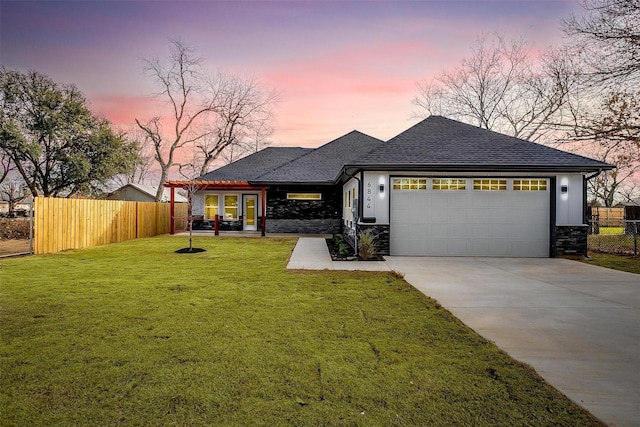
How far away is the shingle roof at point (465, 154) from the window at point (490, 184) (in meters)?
0.52

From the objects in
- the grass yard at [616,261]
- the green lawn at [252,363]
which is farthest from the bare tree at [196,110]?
the green lawn at [252,363]

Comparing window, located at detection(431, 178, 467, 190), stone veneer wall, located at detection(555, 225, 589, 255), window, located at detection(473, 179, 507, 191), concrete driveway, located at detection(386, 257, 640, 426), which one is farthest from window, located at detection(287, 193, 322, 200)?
stone veneer wall, located at detection(555, 225, 589, 255)

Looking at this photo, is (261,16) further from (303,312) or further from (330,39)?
(303,312)

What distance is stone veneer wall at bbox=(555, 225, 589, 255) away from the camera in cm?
1070

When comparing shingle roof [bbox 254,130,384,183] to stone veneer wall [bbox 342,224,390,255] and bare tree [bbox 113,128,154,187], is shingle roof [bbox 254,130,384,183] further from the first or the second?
bare tree [bbox 113,128,154,187]

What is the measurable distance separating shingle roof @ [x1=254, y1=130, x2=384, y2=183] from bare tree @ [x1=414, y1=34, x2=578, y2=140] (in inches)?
333

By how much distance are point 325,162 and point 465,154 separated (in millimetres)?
9753

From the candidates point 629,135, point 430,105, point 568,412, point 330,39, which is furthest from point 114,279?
point 430,105

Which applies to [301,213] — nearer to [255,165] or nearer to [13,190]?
[255,165]

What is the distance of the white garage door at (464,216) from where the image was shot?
10.8 m

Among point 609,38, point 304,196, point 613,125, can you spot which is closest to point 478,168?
point 613,125

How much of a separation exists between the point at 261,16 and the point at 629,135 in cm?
1276

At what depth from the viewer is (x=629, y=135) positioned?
11.9 m

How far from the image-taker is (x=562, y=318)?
15.1 ft
